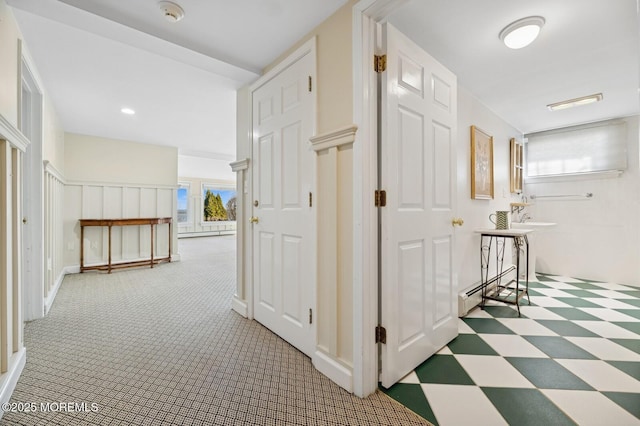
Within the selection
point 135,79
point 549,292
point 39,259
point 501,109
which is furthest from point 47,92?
point 549,292

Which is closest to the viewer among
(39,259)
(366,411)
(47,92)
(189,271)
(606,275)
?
(366,411)

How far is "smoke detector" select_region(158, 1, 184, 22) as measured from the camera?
5.28 ft

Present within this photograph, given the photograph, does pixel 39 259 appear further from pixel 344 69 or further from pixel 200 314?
pixel 344 69

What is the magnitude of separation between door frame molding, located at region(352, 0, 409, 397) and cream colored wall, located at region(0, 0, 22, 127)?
1.94m

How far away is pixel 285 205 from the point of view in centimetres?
205

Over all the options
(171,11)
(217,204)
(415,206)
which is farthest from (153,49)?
(217,204)

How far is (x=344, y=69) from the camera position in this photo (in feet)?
5.23

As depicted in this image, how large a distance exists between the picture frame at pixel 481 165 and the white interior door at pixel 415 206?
3.00ft

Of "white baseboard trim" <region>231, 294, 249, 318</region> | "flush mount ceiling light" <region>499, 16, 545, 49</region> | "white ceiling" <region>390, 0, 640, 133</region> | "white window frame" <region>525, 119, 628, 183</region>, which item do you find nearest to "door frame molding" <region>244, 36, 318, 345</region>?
"white baseboard trim" <region>231, 294, 249, 318</region>

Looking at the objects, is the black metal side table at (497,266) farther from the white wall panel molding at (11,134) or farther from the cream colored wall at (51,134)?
the cream colored wall at (51,134)

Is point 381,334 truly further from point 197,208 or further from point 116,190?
point 197,208

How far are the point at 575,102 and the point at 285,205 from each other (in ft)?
11.6

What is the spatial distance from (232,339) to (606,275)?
4813 mm

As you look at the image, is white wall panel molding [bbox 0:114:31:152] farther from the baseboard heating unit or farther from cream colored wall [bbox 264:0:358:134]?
the baseboard heating unit
